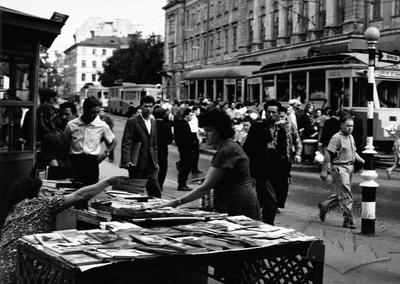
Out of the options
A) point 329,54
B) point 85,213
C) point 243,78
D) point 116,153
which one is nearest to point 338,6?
point 243,78

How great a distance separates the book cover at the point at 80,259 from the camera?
13.1 ft

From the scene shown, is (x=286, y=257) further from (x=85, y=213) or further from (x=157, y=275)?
(x=85, y=213)

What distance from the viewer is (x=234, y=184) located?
605cm

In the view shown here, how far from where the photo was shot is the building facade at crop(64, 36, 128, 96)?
12281 cm

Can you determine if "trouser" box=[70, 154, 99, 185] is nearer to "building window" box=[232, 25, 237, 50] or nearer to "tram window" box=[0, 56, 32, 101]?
"tram window" box=[0, 56, 32, 101]

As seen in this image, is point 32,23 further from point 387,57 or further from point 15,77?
point 387,57

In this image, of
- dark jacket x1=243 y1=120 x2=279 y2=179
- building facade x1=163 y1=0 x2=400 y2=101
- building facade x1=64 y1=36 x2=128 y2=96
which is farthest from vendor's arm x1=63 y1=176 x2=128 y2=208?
building facade x1=64 y1=36 x2=128 y2=96

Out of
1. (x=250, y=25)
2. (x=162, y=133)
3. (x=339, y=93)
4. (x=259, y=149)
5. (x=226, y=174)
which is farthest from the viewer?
(x=250, y=25)

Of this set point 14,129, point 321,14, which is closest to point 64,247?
point 14,129

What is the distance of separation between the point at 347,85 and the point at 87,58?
110 meters

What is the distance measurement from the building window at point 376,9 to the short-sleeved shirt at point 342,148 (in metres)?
29.5

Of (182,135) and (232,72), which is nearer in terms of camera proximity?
(182,135)

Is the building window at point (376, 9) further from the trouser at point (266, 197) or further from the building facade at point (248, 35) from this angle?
the trouser at point (266, 197)

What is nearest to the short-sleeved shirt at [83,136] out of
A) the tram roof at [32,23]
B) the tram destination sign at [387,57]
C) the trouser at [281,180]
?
the tram roof at [32,23]
